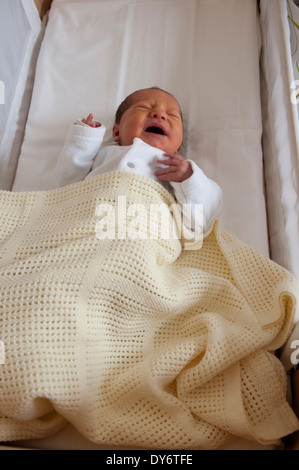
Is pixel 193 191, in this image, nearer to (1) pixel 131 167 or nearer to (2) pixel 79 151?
(1) pixel 131 167

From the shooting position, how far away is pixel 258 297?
0.88 metres

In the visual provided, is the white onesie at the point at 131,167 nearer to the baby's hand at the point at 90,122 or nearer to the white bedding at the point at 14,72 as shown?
the baby's hand at the point at 90,122

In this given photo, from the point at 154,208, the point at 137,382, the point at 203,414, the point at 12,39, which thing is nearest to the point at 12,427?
the point at 137,382

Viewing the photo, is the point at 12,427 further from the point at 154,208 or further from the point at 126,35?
the point at 126,35

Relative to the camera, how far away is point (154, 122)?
1.14m

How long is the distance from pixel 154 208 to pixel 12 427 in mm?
509

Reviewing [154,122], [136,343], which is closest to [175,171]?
[154,122]

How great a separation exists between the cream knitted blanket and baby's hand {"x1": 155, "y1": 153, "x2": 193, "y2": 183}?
197 mm

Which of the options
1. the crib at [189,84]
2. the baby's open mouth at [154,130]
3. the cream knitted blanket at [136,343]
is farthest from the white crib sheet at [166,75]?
the cream knitted blanket at [136,343]

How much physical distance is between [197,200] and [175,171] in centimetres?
9

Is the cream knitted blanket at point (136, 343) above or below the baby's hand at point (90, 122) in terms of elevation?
below

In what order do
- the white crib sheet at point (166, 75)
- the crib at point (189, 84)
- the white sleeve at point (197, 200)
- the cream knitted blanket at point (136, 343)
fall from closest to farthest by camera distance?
the cream knitted blanket at point (136, 343), the white sleeve at point (197, 200), the crib at point (189, 84), the white crib sheet at point (166, 75)

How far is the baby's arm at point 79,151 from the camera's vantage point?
1128 mm
